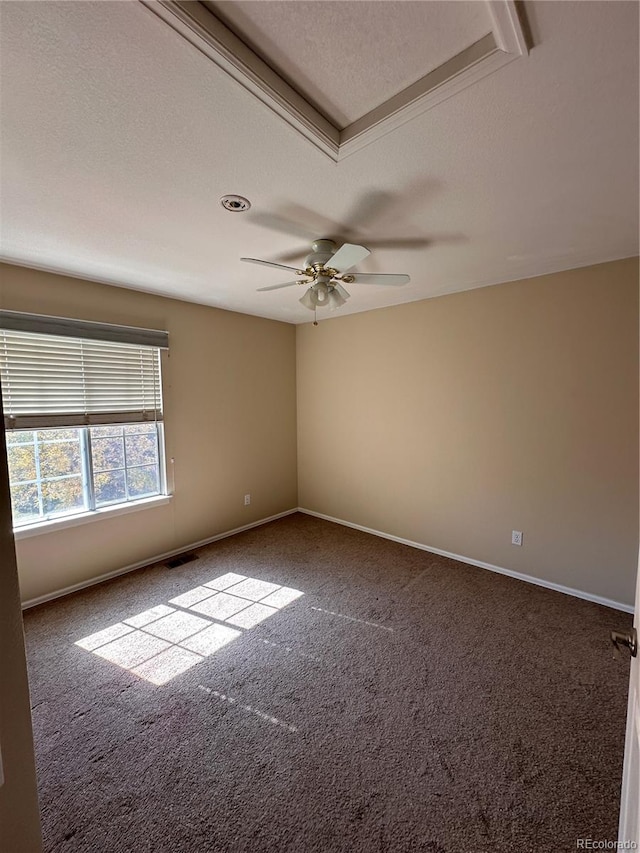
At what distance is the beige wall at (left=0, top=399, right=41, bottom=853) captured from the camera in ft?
2.36

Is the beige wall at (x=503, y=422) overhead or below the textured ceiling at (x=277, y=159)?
below

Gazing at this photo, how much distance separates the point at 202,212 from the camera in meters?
1.86

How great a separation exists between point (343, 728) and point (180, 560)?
2232 mm

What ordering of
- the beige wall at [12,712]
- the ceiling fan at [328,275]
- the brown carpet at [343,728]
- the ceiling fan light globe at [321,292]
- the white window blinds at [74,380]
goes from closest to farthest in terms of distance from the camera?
the beige wall at [12,712] < the brown carpet at [343,728] < the ceiling fan at [328,275] < the ceiling fan light globe at [321,292] < the white window blinds at [74,380]

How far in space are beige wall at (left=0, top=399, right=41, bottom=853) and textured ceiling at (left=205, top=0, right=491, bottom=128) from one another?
3.99 feet

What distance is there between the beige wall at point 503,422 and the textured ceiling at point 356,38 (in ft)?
7.29

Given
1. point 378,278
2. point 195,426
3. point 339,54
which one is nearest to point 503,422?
point 378,278

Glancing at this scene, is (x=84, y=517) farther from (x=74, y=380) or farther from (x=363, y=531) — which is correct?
(x=363, y=531)

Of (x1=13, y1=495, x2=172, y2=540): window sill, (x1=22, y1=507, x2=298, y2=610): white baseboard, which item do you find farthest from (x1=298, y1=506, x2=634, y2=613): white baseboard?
(x1=13, y1=495, x2=172, y2=540): window sill

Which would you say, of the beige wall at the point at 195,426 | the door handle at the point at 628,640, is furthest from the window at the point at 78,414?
the door handle at the point at 628,640

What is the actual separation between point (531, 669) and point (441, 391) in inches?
85.4

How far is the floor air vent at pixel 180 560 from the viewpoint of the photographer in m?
3.32

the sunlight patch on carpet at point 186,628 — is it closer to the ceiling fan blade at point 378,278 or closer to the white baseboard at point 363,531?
the white baseboard at point 363,531

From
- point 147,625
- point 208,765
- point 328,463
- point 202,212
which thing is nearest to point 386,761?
point 208,765
